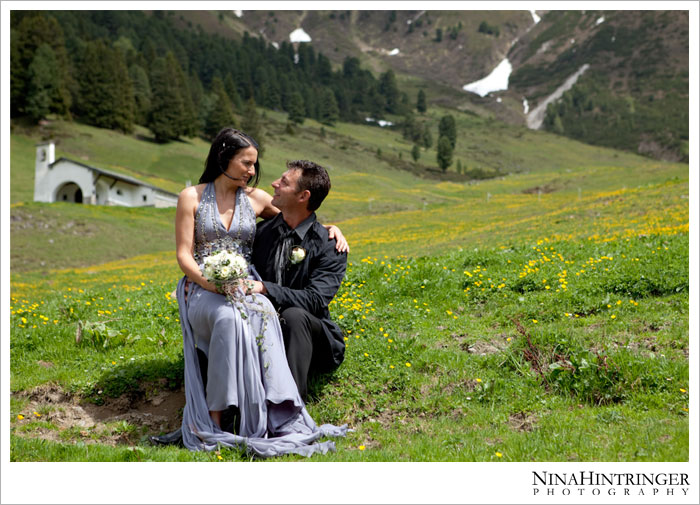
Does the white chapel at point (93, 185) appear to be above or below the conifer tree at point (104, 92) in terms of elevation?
below

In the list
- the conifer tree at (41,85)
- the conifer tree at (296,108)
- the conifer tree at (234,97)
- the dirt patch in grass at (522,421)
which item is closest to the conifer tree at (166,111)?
the conifer tree at (41,85)

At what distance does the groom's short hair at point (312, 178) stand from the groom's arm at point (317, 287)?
60 centimetres

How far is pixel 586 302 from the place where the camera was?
31.3 ft

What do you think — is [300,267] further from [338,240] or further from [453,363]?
[453,363]

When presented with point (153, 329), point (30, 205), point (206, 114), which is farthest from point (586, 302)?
point (206, 114)

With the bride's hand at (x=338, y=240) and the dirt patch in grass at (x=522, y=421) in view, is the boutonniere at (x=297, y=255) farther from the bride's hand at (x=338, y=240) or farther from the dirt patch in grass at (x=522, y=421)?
the dirt patch in grass at (x=522, y=421)

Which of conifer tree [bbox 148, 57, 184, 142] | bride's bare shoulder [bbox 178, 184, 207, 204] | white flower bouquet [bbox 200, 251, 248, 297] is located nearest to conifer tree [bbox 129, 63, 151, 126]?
conifer tree [bbox 148, 57, 184, 142]

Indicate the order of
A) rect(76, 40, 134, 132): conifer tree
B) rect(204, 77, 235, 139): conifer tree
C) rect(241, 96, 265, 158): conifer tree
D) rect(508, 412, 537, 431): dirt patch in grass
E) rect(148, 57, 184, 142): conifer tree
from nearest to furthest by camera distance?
rect(508, 412, 537, 431): dirt patch in grass
rect(76, 40, 134, 132): conifer tree
rect(148, 57, 184, 142): conifer tree
rect(204, 77, 235, 139): conifer tree
rect(241, 96, 265, 158): conifer tree

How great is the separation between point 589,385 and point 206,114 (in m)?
133

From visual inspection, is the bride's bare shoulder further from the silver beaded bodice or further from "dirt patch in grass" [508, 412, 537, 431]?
"dirt patch in grass" [508, 412, 537, 431]

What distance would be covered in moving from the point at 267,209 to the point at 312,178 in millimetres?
793

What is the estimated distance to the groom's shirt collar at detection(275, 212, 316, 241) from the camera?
699 cm

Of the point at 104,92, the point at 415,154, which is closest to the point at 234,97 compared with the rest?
the point at 415,154

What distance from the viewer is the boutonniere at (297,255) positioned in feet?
22.4
